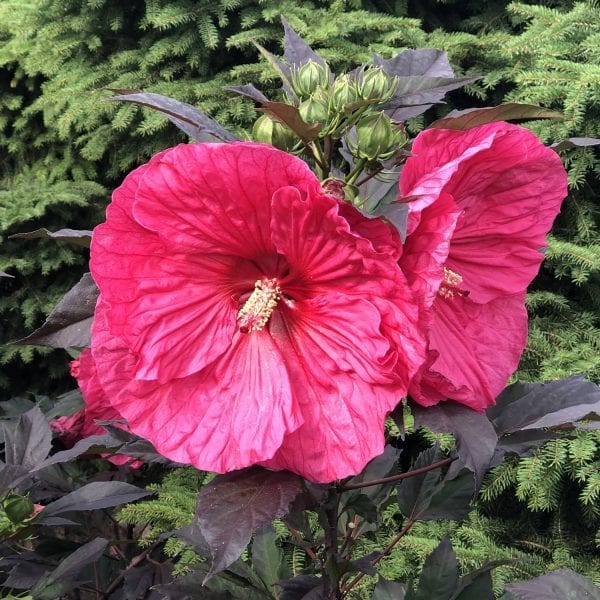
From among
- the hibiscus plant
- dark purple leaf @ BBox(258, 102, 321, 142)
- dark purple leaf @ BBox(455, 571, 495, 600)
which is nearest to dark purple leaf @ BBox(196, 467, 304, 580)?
the hibiscus plant

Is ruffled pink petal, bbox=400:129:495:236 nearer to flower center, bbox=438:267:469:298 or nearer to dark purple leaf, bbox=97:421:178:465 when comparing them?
flower center, bbox=438:267:469:298

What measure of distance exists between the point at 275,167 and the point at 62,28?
2.29 metres

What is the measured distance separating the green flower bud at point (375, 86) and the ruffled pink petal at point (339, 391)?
0.22 metres

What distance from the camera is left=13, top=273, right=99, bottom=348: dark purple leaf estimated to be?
0.69 m

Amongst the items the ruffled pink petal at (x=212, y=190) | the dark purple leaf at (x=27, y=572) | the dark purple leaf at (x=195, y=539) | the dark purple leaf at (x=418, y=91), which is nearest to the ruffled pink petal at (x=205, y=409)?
the ruffled pink petal at (x=212, y=190)

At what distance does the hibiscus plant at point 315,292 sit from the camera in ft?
1.85

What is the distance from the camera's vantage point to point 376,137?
658mm

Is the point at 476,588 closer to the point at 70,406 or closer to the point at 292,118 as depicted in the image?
the point at 292,118

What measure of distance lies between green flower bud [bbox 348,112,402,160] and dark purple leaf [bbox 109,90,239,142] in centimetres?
14

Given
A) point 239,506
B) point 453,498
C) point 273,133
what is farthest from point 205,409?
point 453,498

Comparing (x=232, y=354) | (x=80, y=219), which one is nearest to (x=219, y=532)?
(x=232, y=354)

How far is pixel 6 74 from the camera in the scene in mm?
2842

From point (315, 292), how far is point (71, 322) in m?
0.27

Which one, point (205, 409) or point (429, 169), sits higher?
point (429, 169)
